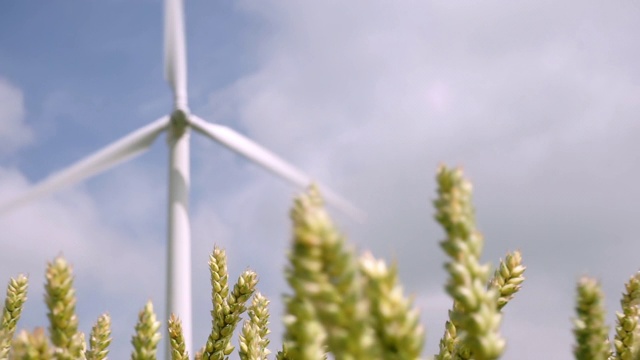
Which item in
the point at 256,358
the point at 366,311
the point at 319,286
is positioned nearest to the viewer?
the point at 319,286

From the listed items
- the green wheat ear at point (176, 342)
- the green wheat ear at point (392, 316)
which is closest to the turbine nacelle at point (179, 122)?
the green wheat ear at point (176, 342)

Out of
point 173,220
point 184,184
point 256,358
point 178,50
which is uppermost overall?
point 178,50

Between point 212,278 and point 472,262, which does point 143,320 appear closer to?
point 472,262

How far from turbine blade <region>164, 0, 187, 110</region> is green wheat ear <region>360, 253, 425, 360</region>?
33.5ft

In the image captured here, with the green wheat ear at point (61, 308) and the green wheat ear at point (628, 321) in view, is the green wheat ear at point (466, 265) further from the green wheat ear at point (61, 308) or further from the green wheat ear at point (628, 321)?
the green wheat ear at point (628, 321)

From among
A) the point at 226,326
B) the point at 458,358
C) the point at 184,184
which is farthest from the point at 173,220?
the point at 458,358

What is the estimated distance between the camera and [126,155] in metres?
10.7

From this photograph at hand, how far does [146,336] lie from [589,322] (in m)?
1.42

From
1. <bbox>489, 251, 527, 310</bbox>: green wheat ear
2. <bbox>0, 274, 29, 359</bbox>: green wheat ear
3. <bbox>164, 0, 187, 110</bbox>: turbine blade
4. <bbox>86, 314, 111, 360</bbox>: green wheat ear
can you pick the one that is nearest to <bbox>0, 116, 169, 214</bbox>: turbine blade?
<bbox>164, 0, 187, 110</bbox>: turbine blade

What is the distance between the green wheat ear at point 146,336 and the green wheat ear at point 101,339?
4.98ft

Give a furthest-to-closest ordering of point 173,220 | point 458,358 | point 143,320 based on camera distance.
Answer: point 173,220 → point 458,358 → point 143,320

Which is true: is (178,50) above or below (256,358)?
above

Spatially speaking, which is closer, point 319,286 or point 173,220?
point 319,286

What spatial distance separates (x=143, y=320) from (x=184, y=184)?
725 centimetres
